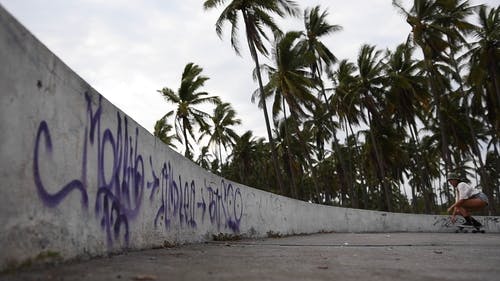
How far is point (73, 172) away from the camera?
12.4ft

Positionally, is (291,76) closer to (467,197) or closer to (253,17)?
(253,17)

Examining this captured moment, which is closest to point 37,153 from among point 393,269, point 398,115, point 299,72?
point 393,269

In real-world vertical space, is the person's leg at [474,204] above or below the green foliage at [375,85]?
below

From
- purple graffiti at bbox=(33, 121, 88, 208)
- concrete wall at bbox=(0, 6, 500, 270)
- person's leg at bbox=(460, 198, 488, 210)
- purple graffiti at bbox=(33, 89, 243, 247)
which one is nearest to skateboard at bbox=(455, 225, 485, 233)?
person's leg at bbox=(460, 198, 488, 210)

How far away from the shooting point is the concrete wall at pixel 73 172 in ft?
9.83

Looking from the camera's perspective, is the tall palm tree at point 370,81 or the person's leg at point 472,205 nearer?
the person's leg at point 472,205

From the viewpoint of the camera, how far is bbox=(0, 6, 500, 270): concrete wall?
3.00m

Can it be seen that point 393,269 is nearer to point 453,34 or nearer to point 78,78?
point 78,78

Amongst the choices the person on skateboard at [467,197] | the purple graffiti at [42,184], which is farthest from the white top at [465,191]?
the purple graffiti at [42,184]

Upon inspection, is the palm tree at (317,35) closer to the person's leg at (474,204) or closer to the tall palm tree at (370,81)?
the tall palm tree at (370,81)

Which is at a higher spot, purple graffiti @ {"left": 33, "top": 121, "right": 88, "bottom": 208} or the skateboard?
purple graffiti @ {"left": 33, "top": 121, "right": 88, "bottom": 208}

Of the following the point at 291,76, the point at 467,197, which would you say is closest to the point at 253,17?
the point at 291,76

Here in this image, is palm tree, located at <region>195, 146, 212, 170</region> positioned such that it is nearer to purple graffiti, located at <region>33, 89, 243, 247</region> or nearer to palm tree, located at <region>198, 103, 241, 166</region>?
palm tree, located at <region>198, 103, 241, 166</region>

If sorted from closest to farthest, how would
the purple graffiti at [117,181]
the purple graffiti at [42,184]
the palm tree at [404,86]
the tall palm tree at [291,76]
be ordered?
the purple graffiti at [42,184], the purple graffiti at [117,181], the tall palm tree at [291,76], the palm tree at [404,86]
